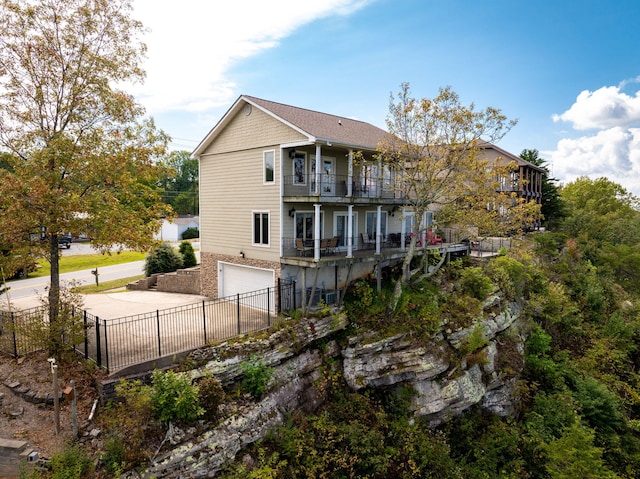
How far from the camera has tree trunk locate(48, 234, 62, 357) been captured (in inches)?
453

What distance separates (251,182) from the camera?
17.7 metres

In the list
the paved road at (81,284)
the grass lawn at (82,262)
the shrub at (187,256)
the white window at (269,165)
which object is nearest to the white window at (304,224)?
the white window at (269,165)

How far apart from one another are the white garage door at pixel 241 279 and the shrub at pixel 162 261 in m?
6.46

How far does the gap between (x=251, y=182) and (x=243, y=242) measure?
290 centimetres

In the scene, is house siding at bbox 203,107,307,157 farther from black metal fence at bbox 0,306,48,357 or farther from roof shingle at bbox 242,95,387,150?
black metal fence at bbox 0,306,48,357

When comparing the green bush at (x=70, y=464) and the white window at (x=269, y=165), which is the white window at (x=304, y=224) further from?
the green bush at (x=70, y=464)

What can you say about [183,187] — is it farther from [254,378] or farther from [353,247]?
[254,378]

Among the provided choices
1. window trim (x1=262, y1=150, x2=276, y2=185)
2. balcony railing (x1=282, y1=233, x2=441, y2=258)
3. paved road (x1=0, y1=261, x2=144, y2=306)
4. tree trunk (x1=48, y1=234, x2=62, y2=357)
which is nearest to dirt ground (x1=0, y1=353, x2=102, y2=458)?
tree trunk (x1=48, y1=234, x2=62, y2=357)

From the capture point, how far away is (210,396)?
1126 cm

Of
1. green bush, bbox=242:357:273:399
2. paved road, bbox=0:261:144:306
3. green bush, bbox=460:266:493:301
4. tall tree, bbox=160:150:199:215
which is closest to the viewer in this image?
green bush, bbox=242:357:273:399

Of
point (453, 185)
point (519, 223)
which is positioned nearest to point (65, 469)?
point (453, 185)

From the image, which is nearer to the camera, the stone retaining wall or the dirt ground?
the stone retaining wall

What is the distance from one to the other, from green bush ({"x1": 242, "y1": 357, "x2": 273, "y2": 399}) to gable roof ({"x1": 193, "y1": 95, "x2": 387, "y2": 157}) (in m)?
8.85

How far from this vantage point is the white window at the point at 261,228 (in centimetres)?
1713
